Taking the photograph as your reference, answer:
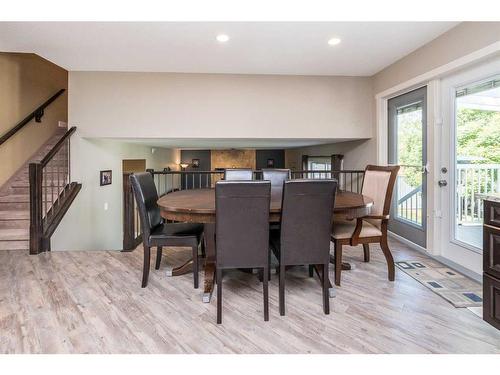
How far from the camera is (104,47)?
349 centimetres

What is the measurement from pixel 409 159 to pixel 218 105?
8.76 feet

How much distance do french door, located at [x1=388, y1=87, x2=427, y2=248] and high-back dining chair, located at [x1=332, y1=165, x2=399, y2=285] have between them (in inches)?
38.9

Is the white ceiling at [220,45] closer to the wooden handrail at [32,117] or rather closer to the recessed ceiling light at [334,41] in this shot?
the recessed ceiling light at [334,41]

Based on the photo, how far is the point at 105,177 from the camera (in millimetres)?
5125

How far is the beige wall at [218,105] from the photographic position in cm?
444

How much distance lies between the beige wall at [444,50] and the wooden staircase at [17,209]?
461 centimetres

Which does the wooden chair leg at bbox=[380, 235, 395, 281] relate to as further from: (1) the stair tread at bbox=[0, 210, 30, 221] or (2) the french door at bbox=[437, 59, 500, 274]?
(1) the stair tread at bbox=[0, 210, 30, 221]

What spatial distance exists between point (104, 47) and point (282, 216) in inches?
114

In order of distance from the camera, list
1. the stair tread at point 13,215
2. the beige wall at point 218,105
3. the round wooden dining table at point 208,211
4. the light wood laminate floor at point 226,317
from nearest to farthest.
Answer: the light wood laminate floor at point 226,317 < the round wooden dining table at point 208,211 < the stair tread at point 13,215 < the beige wall at point 218,105

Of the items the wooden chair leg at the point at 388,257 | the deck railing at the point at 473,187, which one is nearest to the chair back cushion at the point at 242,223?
the wooden chair leg at the point at 388,257

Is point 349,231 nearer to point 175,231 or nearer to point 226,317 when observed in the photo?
point 226,317

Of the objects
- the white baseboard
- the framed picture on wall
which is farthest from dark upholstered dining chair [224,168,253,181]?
the framed picture on wall

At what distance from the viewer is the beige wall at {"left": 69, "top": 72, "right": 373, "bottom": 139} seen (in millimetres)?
4441

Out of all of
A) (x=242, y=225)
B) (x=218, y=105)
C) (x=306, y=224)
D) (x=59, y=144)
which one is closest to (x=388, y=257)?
(x=306, y=224)
